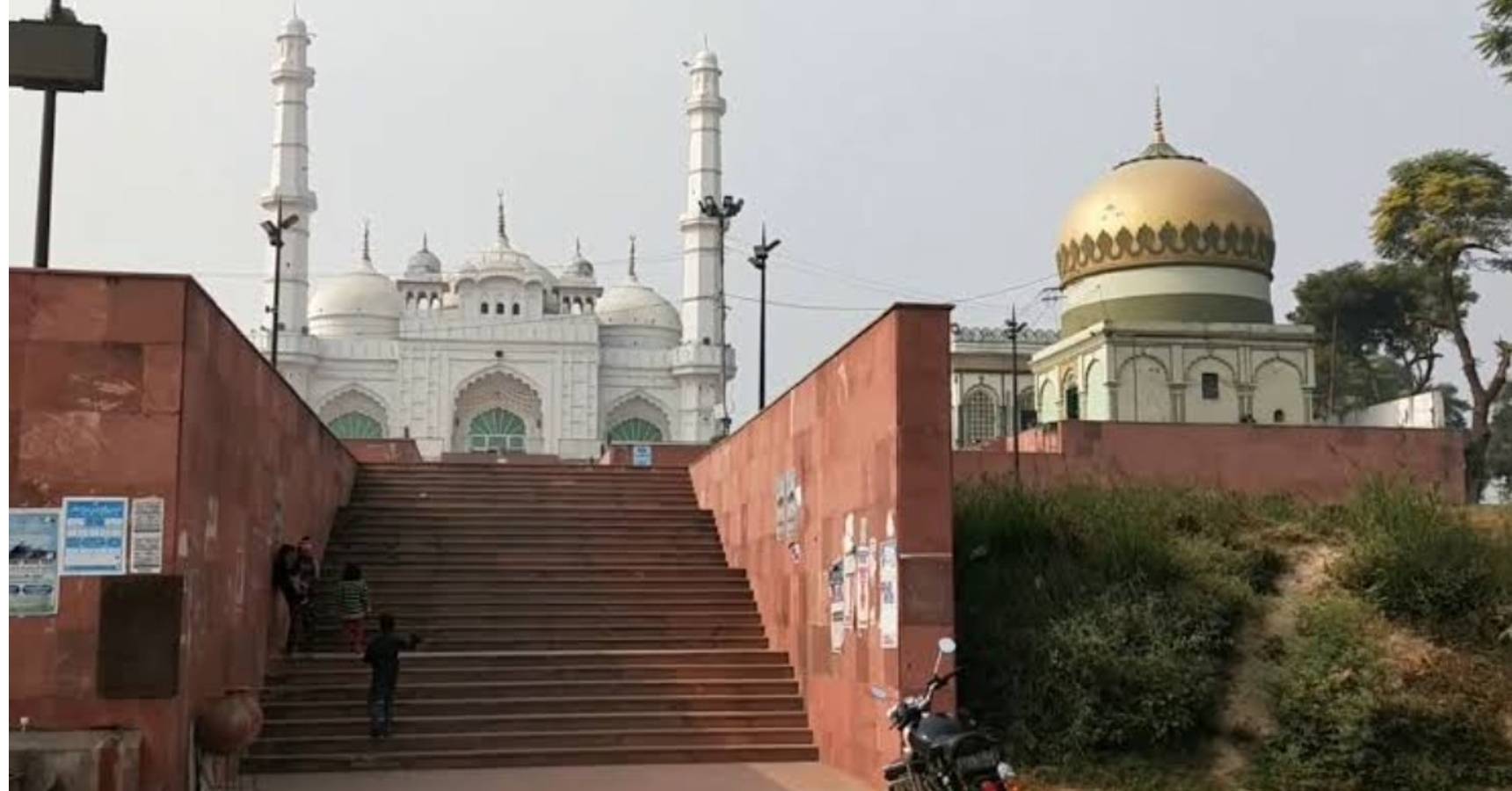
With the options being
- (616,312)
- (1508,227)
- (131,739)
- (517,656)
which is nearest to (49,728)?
(131,739)

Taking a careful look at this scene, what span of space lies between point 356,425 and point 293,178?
34.1ft

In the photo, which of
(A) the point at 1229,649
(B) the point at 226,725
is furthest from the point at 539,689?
(A) the point at 1229,649

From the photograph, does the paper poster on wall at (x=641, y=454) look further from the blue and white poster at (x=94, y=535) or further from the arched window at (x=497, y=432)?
the arched window at (x=497, y=432)

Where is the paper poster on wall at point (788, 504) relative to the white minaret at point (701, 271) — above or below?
below

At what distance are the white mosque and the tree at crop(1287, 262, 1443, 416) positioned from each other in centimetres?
2242

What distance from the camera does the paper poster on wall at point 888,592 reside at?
975 cm

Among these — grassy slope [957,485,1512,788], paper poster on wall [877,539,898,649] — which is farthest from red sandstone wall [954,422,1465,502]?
paper poster on wall [877,539,898,649]

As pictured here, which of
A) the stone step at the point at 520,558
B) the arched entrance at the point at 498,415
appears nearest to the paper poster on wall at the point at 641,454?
the stone step at the point at 520,558

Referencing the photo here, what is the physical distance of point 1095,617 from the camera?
34.3ft

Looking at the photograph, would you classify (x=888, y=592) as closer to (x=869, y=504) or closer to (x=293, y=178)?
(x=869, y=504)

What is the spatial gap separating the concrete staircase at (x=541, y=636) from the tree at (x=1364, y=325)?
35.7 metres

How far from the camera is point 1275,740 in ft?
31.8

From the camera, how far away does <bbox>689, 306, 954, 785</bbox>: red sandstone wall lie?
973cm

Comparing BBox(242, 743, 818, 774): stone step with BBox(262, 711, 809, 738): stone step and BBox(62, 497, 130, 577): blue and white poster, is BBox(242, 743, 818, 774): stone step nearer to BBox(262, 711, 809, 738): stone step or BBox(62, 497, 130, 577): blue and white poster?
BBox(262, 711, 809, 738): stone step
